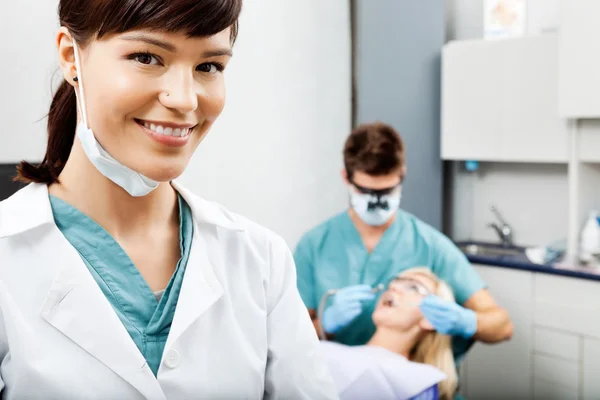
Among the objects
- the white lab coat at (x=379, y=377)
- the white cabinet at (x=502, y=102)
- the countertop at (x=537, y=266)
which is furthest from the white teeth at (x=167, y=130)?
the white cabinet at (x=502, y=102)

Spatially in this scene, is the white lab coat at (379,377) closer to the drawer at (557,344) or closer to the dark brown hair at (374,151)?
the dark brown hair at (374,151)

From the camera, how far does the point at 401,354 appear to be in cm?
241

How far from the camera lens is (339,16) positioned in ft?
11.4

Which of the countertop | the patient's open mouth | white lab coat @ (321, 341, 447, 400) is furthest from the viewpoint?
the countertop

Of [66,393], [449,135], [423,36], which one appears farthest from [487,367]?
[66,393]

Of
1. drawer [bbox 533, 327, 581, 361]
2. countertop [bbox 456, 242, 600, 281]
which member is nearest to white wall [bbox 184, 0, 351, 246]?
countertop [bbox 456, 242, 600, 281]

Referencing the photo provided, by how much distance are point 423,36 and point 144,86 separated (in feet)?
10.1

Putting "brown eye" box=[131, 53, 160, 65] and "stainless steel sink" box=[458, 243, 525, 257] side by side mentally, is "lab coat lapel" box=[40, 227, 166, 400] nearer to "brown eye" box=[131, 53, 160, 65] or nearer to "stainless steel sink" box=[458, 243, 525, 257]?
"brown eye" box=[131, 53, 160, 65]

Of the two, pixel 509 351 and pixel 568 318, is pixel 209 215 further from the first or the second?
pixel 509 351

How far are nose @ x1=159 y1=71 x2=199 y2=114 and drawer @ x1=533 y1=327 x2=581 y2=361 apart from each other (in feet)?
8.94

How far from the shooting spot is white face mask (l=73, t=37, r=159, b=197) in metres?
0.98

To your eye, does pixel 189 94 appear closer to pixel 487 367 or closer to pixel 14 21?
pixel 14 21

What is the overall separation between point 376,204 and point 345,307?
0.44 meters

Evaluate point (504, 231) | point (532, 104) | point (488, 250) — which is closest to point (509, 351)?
point (488, 250)
